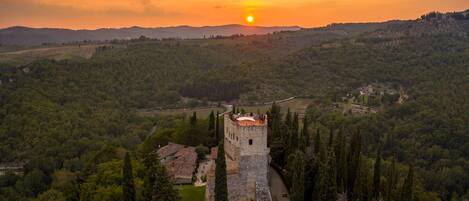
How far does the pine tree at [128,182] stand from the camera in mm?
45750

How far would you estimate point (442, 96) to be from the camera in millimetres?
128125

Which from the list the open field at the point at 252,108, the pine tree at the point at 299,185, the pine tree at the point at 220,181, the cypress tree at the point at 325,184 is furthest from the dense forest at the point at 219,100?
the pine tree at the point at 220,181

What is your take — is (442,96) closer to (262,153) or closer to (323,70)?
(323,70)

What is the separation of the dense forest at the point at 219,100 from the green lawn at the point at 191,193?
7810 millimetres

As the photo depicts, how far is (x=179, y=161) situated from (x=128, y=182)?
10.8 m

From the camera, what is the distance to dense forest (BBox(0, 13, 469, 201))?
84750 millimetres

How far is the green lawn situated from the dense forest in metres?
7.81

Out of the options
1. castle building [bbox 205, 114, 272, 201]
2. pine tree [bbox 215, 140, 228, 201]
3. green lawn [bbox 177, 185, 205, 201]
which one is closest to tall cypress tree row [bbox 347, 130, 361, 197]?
castle building [bbox 205, 114, 272, 201]

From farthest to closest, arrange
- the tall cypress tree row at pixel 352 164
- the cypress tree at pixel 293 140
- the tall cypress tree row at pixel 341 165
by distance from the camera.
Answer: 1. the cypress tree at pixel 293 140
2. the tall cypress tree row at pixel 352 164
3. the tall cypress tree row at pixel 341 165

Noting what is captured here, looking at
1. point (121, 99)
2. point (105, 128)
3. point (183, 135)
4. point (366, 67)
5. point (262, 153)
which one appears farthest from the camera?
point (366, 67)

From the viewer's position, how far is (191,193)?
160 ft

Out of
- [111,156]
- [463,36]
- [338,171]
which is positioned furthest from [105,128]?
[463,36]

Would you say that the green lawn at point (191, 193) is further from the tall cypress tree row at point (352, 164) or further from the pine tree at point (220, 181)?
the tall cypress tree row at point (352, 164)

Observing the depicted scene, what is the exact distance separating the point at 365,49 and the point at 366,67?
1868 centimetres
